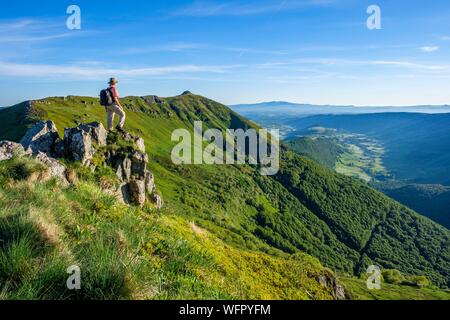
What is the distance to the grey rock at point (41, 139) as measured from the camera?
79.4ft

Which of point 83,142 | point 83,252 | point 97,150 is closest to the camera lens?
point 83,252

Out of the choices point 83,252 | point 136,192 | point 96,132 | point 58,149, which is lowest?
point 136,192

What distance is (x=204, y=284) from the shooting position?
890 cm

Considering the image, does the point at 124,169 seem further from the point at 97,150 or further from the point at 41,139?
the point at 41,139

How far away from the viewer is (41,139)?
2470 centimetres

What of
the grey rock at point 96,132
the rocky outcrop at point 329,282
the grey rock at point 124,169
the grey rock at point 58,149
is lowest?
the rocky outcrop at point 329,282

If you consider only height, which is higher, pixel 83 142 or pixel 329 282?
pixel 83 142

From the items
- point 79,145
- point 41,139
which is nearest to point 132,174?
point 79,145

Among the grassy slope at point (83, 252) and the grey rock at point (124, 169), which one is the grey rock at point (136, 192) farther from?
the grassy slope at point (83, 252)

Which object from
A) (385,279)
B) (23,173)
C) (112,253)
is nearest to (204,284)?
(112,253)

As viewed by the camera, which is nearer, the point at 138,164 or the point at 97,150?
the point at 97,150

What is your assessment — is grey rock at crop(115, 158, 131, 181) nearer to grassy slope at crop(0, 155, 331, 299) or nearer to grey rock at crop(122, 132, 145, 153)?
grey rock at crop(122, 132, 145, 153)

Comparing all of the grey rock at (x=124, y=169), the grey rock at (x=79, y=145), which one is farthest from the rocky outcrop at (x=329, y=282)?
the grey rock at (x=79, y=145)

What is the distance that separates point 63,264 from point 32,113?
15657cm
